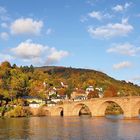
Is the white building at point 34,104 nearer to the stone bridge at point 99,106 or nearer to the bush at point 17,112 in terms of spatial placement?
the stone bridge at point 99,106

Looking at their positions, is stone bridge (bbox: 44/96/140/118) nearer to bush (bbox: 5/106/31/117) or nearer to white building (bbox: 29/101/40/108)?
white building (bbox: 29/101/40/108)

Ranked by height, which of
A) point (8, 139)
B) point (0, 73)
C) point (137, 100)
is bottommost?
point (8, 139)

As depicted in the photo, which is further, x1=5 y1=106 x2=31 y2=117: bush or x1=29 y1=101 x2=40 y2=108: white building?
x1=29 y1=101 x2=40 y2=108: white building

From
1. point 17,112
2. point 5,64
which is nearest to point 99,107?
point 17,112

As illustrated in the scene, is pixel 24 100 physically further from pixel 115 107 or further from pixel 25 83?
pixel 115 107

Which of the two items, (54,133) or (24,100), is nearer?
(54,133)

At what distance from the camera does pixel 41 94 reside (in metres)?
118

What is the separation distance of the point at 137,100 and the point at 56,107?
27004 millimetres

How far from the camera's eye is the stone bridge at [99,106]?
7094cm

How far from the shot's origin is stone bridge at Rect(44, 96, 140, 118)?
233 feet

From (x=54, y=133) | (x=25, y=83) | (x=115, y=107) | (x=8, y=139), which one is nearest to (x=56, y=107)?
(x=25, y=83)

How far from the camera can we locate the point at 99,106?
80375mm

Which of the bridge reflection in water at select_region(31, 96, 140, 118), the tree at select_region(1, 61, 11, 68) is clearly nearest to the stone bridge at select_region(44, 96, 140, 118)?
the bridge reflection in water at select_region(31, 96, 140, 118)

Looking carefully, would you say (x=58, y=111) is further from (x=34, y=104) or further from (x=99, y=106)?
(x=99, y=106)
